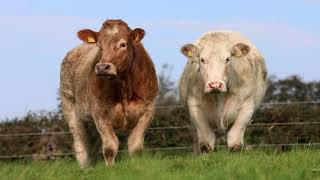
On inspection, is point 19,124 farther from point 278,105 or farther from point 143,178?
point 143,178

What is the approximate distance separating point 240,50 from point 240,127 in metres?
1.17

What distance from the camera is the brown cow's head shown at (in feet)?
33.6

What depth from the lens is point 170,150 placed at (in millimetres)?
17641

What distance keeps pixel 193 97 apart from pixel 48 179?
4925 mm

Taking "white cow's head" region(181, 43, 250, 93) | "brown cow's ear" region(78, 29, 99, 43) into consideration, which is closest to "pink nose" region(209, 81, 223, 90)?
"white cow's head" region(181, 43, 250, 93)

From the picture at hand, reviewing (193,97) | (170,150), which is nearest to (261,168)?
(193,97)

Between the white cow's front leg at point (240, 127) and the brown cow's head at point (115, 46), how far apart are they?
2.05 metres

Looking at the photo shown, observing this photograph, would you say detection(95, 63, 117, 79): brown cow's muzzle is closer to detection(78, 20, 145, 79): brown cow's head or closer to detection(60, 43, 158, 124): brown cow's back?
detection(78, 20, 145, 79): brown cow's head

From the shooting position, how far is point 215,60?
37.9 ft

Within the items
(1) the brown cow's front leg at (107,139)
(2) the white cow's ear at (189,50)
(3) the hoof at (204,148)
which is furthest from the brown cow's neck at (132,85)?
(3) the hoof at (204,148)

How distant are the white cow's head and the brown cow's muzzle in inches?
57.6

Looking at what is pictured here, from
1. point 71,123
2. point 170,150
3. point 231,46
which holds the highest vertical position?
point 231,46

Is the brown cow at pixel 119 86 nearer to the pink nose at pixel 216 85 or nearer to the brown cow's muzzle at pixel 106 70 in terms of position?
the brown cow's muzzle at pixel 106 70

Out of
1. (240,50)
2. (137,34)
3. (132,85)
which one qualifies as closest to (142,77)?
(132,85)
